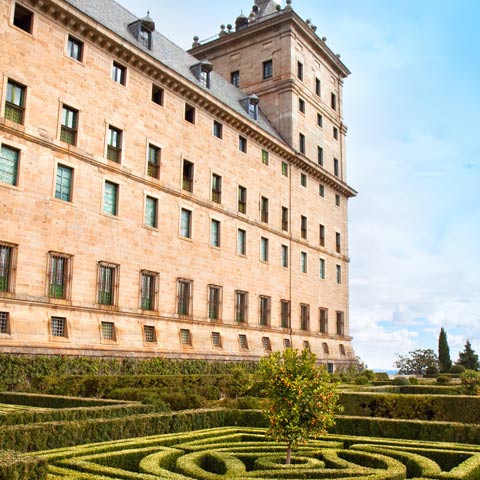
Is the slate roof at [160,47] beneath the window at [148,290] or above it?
above

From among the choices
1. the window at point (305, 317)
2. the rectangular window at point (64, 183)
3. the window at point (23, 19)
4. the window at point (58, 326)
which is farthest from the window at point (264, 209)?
the window at point (23, 19)

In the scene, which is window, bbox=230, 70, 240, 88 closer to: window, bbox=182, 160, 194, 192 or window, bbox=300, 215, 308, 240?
window, bbox=300, 215, 308, 240

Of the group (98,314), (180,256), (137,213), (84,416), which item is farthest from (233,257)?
(84,416)

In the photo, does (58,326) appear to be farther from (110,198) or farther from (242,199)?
(242,199)

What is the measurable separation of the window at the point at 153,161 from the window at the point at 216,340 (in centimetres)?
934

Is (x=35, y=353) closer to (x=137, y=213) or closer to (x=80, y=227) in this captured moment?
(x=80, y=227)

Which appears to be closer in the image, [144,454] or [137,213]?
[144,454]

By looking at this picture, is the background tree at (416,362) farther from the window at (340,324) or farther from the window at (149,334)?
the window at (149,334)

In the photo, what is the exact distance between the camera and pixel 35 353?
2158 centimetres

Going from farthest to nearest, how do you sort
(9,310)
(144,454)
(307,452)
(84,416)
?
(9,310)
(84,416)
(307,452)
(144,454)

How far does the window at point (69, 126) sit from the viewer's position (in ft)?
81.5

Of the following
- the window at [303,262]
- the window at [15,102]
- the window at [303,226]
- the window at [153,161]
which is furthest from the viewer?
the window at [303,226]

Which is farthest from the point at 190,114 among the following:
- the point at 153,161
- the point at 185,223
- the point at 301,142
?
the point at 301,142

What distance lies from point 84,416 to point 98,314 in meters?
12.1
